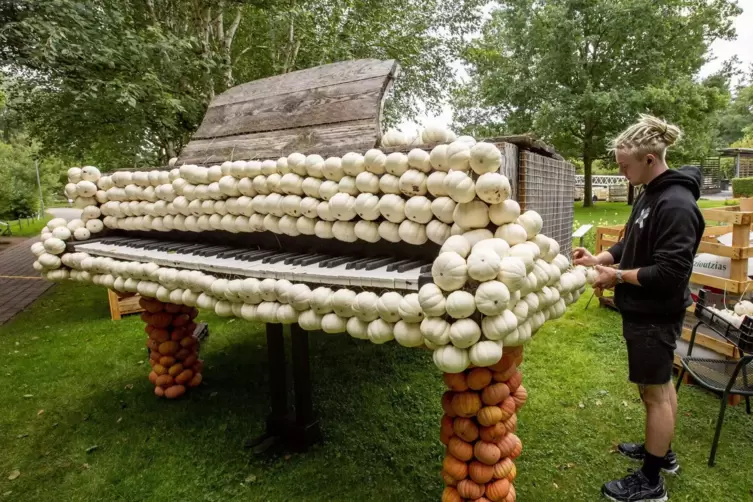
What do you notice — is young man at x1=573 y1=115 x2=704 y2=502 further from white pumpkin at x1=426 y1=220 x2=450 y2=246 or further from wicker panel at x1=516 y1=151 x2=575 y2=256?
white pumpkin at x1=426 y1=220 x2=450 y2=246

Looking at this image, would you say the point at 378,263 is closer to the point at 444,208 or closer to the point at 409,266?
the point at 409,266

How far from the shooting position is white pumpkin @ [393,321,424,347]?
1.58 m

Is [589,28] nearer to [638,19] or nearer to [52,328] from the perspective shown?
[638,19]

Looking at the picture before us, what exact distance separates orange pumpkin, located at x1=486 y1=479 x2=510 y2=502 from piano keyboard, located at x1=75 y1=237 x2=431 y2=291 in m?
0.97

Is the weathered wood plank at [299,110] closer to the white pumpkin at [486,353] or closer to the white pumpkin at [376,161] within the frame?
the white pumpkin at [376,161]

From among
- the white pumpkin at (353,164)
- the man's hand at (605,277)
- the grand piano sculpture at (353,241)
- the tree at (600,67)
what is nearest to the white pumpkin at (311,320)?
the grand piano sculpture at (353,241)

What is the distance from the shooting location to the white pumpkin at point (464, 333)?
144 cm

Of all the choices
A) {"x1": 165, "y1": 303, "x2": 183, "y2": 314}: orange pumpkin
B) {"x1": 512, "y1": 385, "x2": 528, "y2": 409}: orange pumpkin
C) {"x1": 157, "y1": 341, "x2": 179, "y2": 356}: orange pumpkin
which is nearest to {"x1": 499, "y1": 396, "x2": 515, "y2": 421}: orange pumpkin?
{"x1": 512, "y1": 385, "x2": 528, "y2": 409}: orange pumpkin

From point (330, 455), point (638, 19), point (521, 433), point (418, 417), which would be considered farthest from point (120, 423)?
point (638, 19)

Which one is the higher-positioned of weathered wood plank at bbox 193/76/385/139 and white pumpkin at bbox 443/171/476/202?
weathered wood plank at bbox 193/76/385/139

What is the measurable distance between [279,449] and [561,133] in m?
15.7

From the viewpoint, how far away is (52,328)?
6.07m

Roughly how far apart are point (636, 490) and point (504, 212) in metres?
1.96

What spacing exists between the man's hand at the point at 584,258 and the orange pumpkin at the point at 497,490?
56.4 inches
